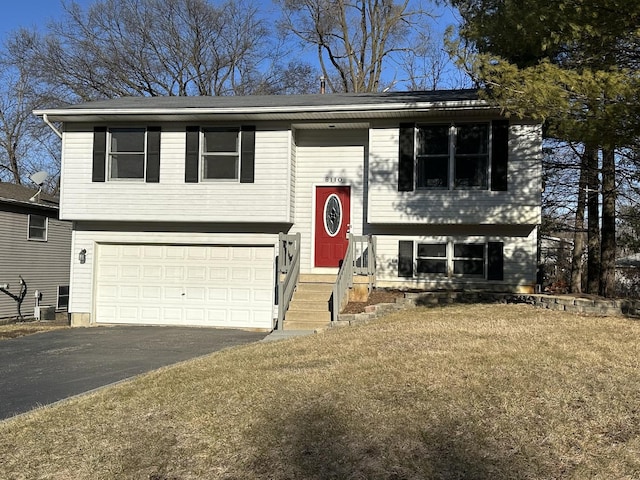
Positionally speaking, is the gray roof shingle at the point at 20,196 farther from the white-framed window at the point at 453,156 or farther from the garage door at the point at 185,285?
the white-framed window at the point at 453,156

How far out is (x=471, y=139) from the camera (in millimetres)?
13156

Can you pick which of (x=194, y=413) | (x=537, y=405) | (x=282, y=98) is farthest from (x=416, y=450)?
(x=282, y=98)

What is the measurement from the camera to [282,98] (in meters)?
15.1

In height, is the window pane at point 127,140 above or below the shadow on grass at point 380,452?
above

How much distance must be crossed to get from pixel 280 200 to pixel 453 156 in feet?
13.1

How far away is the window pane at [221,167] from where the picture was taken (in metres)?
13.9

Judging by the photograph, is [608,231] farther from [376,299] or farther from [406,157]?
[376,299]

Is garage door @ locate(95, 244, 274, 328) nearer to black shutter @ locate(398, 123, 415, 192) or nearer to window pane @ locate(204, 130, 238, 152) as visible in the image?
window pane @ locate(204, 130, 238, 152)

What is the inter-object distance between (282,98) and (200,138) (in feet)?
8.05

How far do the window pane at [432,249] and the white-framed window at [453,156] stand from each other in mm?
1331

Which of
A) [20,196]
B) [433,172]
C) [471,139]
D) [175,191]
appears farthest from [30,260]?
[471,139]

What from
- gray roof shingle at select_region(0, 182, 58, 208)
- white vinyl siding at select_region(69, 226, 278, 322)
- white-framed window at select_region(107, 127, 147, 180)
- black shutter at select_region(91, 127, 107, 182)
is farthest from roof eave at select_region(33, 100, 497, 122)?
gray roof shingle at select_region(0, 182, 58, 208)

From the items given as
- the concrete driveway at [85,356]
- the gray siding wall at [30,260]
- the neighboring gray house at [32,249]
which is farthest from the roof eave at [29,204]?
the concrete driveway at [85,356]

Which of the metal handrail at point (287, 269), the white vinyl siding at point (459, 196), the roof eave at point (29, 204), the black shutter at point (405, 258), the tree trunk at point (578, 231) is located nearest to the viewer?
the metal handrail at point (287, 269)
